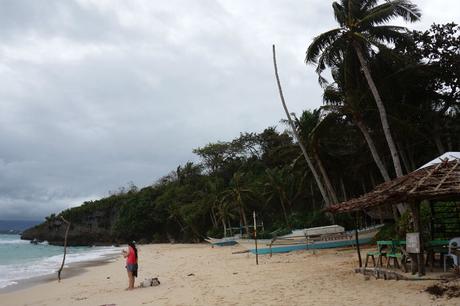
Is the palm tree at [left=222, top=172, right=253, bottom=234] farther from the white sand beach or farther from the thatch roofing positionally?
the thatch roofing

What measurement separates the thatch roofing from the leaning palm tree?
7.49 meters

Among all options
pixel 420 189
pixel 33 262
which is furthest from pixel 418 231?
pixel 33 262

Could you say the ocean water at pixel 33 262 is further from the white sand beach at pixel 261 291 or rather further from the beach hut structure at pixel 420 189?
the beach hut structure at pixel 420 189

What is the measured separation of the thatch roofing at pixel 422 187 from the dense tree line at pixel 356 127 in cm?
705

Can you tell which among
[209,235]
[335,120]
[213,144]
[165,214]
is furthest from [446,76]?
[165,214]

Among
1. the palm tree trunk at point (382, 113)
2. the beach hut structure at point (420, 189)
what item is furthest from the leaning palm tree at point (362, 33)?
the beach hut structure at point (420, 189)

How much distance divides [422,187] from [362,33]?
11.8m

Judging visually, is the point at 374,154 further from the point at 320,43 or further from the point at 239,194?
the point at 239,194

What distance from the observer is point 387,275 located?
10.2 metres

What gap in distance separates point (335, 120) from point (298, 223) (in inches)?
501

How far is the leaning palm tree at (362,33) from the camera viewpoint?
61.8ft

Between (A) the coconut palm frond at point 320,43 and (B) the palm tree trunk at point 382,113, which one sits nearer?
(B) the palm tree trunk at point 382,113

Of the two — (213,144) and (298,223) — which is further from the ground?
(213,144)

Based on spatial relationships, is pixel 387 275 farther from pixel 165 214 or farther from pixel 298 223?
pixel 165 214
